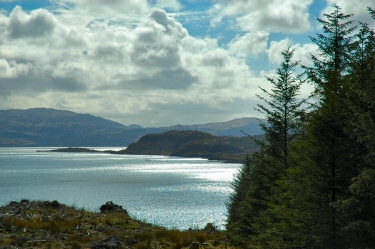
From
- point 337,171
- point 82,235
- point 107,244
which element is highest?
point 337,171

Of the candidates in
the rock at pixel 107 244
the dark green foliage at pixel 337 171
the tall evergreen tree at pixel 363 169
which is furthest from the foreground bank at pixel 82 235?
the tall evergreen tree at pixel 363 169

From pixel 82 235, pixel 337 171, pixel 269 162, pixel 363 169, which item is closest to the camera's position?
pixel 363 169

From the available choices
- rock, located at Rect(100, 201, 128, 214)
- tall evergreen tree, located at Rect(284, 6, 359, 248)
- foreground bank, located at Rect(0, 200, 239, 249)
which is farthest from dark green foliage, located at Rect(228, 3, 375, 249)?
rock, located at Rect(100, 201, 128, 214)

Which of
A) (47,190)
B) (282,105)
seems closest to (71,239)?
(282,105)

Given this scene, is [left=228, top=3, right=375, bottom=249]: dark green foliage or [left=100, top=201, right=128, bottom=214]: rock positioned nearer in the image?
[left=228, top=3, right=375, bottom=249]: dark green foliage

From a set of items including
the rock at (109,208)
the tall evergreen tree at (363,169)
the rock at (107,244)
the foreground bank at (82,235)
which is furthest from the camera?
the rock at (109,208)

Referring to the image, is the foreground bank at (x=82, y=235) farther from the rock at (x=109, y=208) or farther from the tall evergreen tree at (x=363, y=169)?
the tall evergreen tree at (x=363, y=169)

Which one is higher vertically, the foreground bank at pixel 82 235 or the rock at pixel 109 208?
the foreground bank at pixel 82 235

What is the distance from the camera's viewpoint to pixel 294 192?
13.2 meters

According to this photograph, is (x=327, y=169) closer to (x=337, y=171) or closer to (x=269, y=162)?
(x=337, y=171)

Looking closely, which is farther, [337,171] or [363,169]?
[337,171]

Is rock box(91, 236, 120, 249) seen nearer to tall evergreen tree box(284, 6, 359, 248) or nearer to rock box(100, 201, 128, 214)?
tall evergreen tree box(284, 6, 359, 248)

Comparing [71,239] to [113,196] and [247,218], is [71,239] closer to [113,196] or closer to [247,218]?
[247,218]

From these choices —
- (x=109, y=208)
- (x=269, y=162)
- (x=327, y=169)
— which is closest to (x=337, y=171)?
(x=327, y=169)
